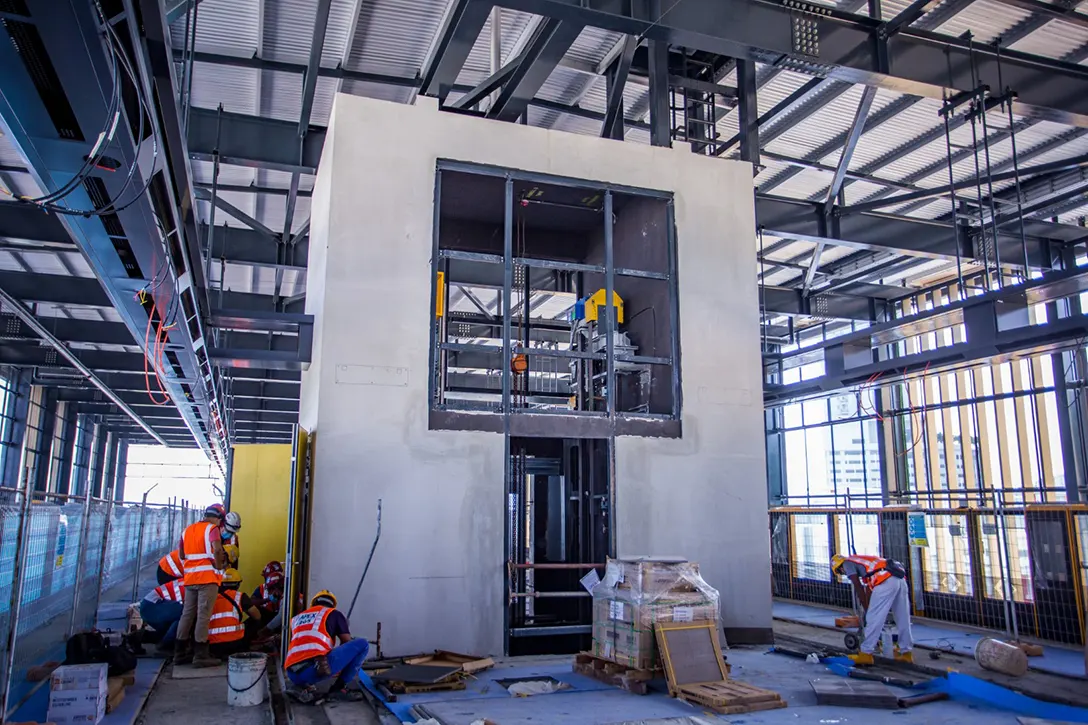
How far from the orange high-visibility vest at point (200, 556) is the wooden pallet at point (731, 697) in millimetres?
5304

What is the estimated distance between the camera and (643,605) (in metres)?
8.01

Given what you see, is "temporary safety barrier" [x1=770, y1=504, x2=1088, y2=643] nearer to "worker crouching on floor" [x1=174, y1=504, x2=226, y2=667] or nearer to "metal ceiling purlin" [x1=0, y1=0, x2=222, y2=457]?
"worker crouching on floor" [x1=174, y1=504, x2=226, y2=667]

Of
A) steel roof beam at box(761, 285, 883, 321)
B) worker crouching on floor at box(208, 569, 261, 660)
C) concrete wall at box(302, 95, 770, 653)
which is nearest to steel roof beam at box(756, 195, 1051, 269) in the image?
concrete wall at box(302, 95, 770, 653)

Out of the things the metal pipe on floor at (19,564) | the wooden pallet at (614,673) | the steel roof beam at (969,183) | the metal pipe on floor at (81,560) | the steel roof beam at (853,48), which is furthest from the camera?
the steel roof beam at (969,183)

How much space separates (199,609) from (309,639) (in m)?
2.42

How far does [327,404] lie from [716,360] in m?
5.21

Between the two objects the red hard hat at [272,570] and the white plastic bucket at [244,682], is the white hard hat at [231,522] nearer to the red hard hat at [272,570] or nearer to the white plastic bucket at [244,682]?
the red hard hat at [272,570]

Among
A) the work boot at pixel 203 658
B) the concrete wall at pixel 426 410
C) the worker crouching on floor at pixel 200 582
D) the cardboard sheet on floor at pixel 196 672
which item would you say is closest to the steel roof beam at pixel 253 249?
the concrete wall at pixel 426 410

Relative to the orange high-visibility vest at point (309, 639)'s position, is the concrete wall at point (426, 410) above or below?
above

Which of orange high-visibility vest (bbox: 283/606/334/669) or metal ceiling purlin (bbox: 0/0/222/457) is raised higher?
metal ceiling purlin (bbox: 0/0/222/457)

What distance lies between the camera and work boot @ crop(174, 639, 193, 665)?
30.1ft

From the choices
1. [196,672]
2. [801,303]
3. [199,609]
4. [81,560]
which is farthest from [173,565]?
[801,303]

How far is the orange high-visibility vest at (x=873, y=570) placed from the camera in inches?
365

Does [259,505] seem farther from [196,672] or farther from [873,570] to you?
[873,570]
